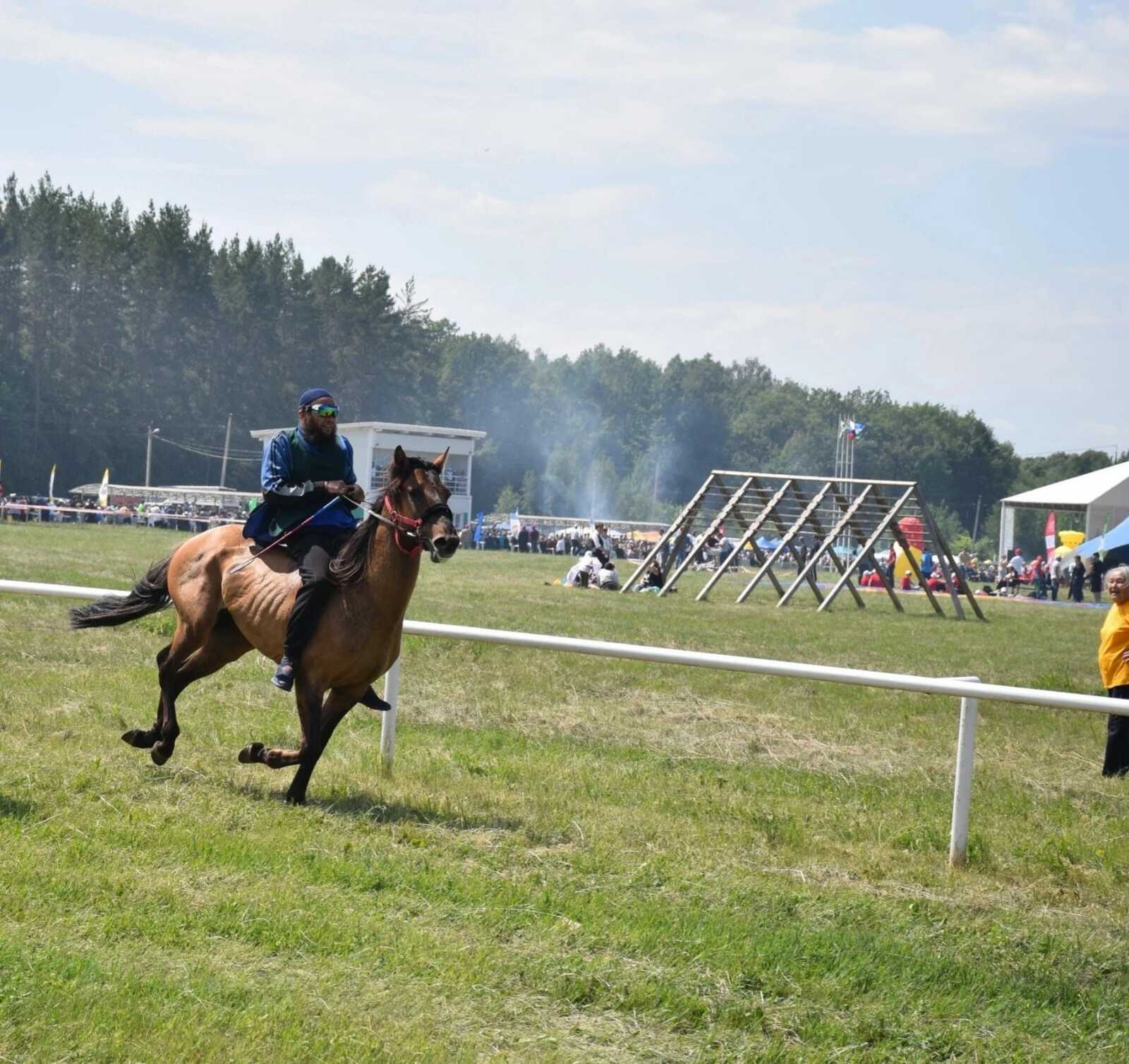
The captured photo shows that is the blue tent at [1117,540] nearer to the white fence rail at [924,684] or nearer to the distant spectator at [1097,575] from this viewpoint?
the distant spectator at [1097,575]

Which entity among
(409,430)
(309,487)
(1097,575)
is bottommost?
A: (1097,575)

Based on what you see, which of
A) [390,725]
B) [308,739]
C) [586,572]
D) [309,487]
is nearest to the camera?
[308,739]

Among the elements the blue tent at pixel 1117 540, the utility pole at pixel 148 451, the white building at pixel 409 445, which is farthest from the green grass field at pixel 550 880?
the utility pole at pixel 148 451

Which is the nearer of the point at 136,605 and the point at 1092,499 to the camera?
the point at 136,605

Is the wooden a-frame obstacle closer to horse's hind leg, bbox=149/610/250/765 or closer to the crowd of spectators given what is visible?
horse's hind leg, bbox=149/610/250/765

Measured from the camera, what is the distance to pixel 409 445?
78.2 metres

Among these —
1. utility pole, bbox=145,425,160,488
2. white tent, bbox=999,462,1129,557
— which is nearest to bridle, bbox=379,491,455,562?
white tent, bbox=999,462,1129,557

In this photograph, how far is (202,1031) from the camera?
488 cm

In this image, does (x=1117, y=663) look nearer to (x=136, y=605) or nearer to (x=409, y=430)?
(x=136, y=605)

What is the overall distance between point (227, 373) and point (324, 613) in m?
93.1

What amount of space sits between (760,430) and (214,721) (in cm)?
13614

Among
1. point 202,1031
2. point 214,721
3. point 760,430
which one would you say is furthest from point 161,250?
point 202,1031

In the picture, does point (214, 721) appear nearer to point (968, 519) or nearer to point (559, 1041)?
point (559, 1041)

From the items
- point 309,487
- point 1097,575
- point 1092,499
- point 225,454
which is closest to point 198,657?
point 309,487
